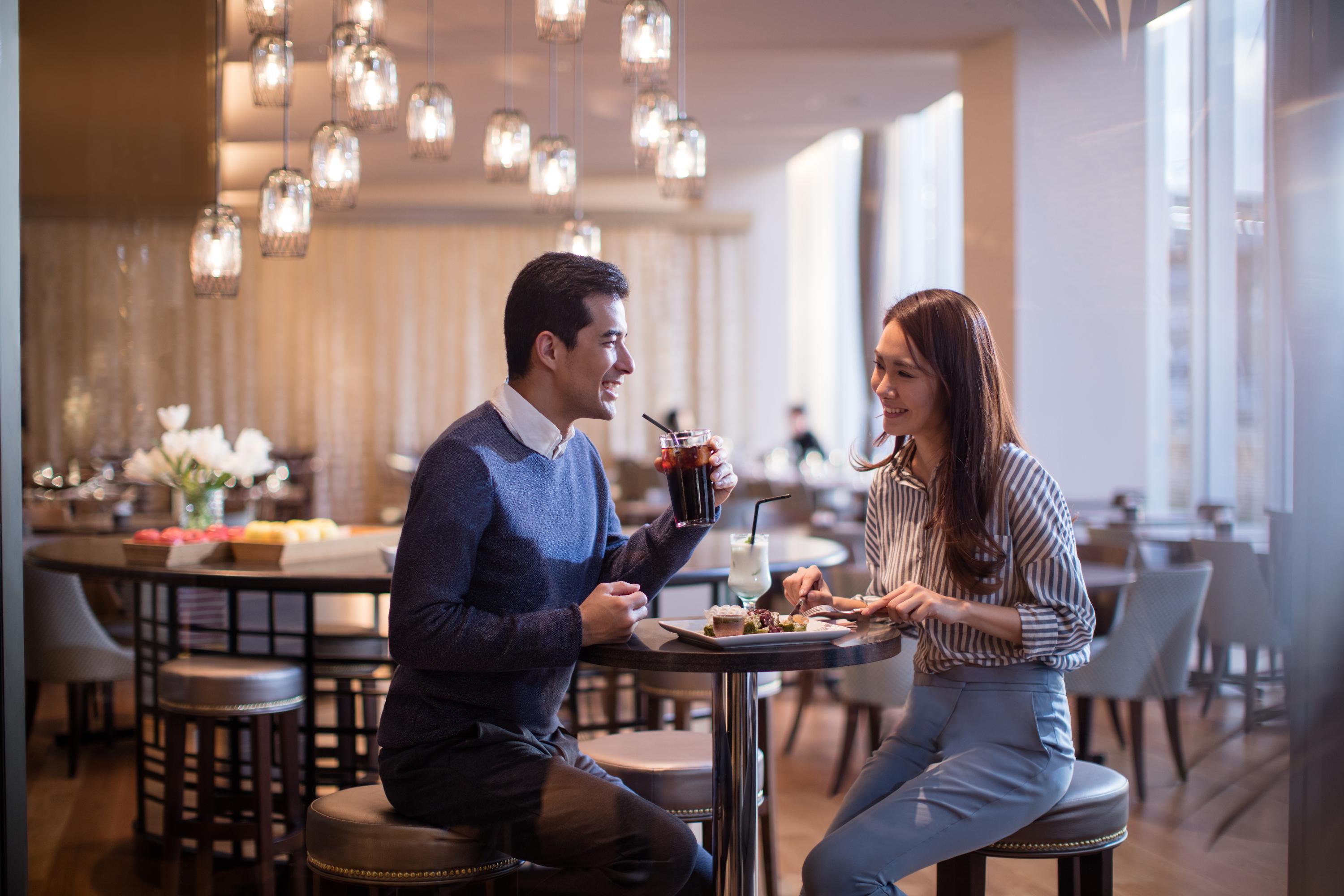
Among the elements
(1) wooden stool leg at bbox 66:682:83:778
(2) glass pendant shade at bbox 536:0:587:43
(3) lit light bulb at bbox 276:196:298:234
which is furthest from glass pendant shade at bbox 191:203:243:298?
(1) wooden stool leg at bbox 66:682:83:778

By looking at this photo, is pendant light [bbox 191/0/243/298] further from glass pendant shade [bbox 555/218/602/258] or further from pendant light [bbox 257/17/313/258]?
glass pendant shade [bbox 555/218/602/258]

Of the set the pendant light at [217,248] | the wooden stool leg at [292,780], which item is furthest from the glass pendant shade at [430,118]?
the wooden stool leg at [292,780]

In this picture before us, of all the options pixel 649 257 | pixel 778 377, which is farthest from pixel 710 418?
pixel 649 257

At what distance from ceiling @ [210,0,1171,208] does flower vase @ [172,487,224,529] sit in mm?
1003

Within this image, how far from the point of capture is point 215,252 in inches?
125

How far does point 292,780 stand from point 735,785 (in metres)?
1.75

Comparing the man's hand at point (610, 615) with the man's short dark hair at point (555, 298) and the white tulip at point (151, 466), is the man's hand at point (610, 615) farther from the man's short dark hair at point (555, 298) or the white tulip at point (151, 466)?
the white tulip at point (151, 466)

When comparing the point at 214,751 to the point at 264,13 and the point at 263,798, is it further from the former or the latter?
the point at 264,13

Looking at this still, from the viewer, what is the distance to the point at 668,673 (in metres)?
2.93

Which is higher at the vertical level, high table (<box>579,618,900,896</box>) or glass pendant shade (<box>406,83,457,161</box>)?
glass pendant shade (<box>406,83,457,161</box>)

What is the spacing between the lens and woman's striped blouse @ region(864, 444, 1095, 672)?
72.2 inches

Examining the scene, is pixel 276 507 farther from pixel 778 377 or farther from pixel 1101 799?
pixel 1101 799

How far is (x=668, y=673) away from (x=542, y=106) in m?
5.37

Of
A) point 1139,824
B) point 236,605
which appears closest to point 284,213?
point 236,605
